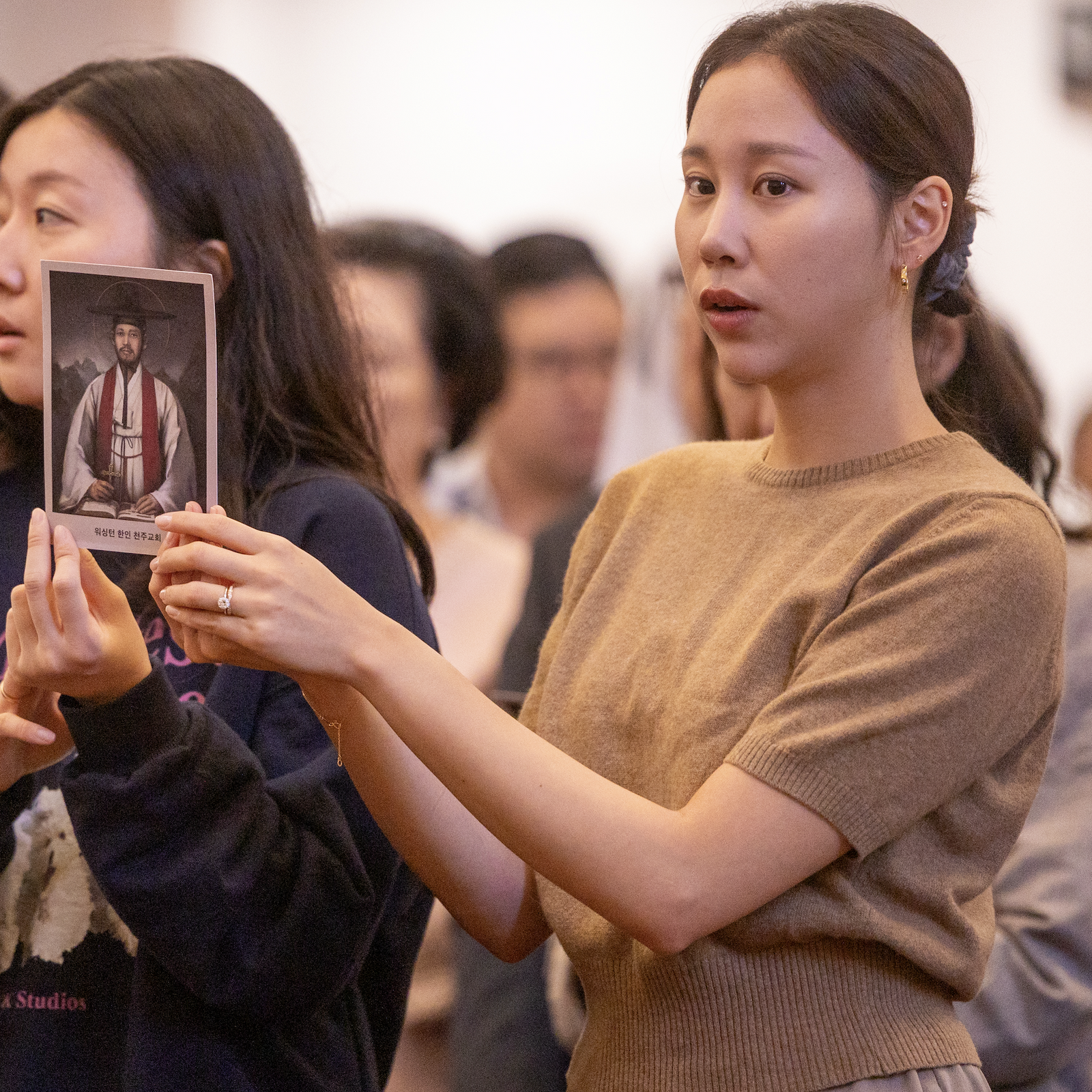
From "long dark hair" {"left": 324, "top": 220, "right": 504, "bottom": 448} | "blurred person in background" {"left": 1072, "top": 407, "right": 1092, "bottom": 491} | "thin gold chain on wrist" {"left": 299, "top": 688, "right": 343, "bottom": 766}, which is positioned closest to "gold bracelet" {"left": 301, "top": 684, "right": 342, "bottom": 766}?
"thin gold chain on wrist" {"left": 299, "top": 688, "right": 343, "bottom": 766}

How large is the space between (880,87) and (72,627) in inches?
29.0

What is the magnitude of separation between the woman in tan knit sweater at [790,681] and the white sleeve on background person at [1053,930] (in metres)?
0.45

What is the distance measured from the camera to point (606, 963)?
3.76 feet

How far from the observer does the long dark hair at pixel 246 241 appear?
124cm

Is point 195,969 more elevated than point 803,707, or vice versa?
point 803,707

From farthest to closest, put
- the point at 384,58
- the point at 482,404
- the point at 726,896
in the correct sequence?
the point at 384,58
the point at 482,404
the point at 726,896

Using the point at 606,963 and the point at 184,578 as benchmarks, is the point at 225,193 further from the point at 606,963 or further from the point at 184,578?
the point at 606,963

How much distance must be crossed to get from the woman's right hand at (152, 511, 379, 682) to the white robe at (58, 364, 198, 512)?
0.06 metres

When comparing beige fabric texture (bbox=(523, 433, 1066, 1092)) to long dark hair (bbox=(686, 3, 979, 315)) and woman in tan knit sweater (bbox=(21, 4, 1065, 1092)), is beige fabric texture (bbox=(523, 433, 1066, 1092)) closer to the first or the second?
woman in tan knit sweater (bbox=(21, 4, 1065, 1092))

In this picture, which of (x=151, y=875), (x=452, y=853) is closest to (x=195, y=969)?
(x=151, y=875)

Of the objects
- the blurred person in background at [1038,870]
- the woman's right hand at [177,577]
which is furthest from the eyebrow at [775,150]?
the woman's right hand at [177,577]

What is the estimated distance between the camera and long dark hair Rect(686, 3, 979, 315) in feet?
3.42

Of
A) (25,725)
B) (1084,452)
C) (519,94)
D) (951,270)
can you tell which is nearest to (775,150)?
(951,270)

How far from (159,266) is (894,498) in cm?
66
